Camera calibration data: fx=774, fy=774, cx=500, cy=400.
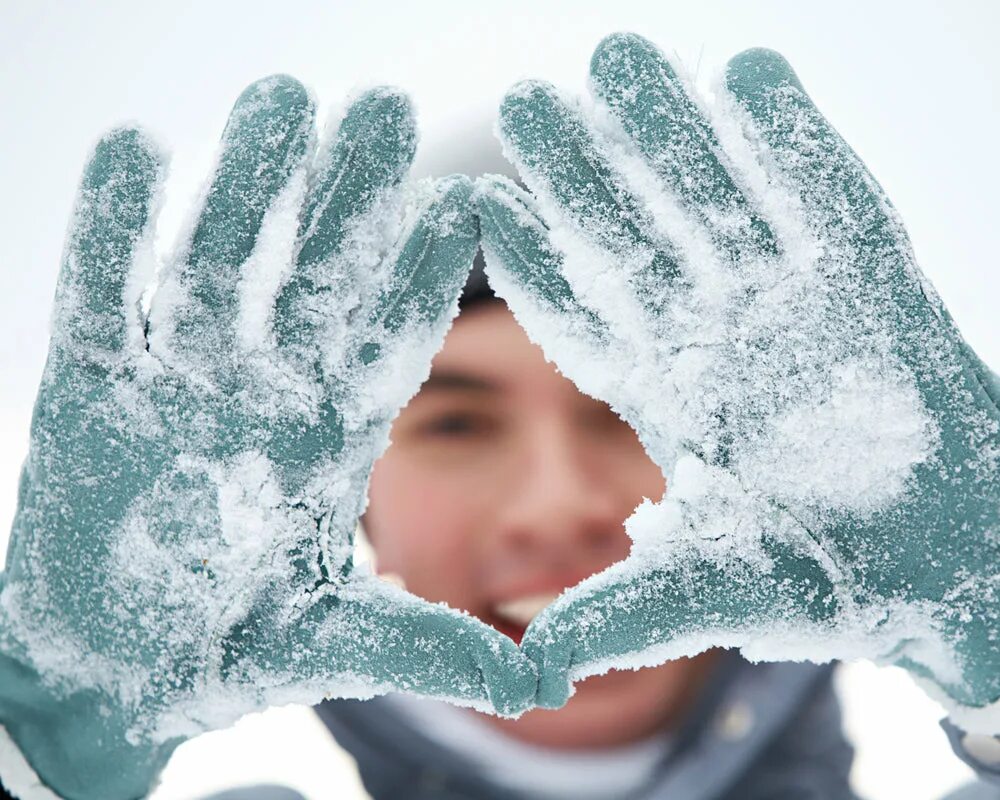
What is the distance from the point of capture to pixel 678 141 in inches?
28.6

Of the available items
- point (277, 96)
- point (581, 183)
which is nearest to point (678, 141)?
point (581, 183)

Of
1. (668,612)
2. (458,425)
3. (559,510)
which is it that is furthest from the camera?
(458,425)

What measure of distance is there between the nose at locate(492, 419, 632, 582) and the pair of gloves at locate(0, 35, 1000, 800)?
45 centimetres

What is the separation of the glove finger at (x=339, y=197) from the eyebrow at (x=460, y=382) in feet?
1.59

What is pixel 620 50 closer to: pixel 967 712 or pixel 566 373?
pixel 566 373

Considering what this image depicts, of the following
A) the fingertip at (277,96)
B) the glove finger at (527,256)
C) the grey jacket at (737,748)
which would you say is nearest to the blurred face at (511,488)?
the grey jacket at (737,748)

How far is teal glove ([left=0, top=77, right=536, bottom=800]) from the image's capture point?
0.72 metres

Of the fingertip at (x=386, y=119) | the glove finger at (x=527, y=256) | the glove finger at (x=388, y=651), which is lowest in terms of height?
the glove finger at (x=388, y=651)

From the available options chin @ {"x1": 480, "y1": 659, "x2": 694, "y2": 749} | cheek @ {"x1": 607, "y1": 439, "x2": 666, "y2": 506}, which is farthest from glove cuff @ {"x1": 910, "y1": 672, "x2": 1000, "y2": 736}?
chin @ {"x1": 480, "y1": 659, "x2": 694, "y2": 749}

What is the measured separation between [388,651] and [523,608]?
0.58 metres

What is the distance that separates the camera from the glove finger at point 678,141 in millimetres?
721

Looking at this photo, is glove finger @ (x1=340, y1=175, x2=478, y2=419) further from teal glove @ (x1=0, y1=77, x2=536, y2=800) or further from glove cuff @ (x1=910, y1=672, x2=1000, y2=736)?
glove cuff @ (x1=910, y1=672, x2=1000, y2=736)

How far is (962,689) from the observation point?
74cm

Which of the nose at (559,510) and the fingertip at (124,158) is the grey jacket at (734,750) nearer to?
the nose at (559,510)
